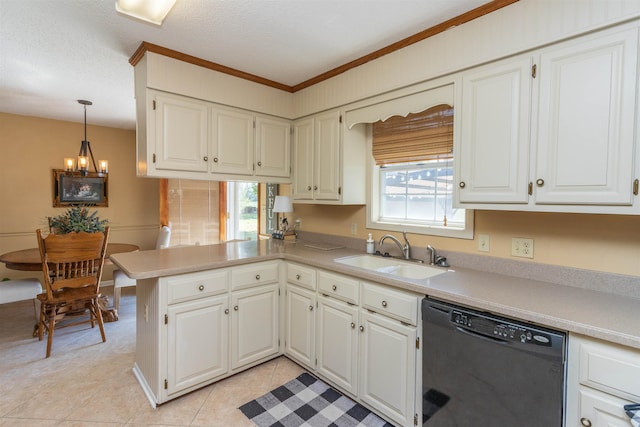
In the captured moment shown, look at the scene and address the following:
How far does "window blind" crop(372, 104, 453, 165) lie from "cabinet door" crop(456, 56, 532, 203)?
0.30 metres

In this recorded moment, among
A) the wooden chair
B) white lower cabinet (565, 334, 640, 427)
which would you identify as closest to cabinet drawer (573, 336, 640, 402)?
white lower cabinet (565, 334, 640, 427)

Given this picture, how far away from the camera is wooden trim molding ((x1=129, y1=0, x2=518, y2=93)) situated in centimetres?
177

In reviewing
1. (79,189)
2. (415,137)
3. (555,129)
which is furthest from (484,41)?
(79,189)

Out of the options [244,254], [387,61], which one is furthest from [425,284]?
[387,61]

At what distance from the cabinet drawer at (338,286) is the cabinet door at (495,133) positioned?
85 centimetres

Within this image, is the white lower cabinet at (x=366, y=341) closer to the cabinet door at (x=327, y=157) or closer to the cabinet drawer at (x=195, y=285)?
the cabinet drawer at (x=195, y=285)

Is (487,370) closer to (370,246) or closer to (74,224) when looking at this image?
(370,246)

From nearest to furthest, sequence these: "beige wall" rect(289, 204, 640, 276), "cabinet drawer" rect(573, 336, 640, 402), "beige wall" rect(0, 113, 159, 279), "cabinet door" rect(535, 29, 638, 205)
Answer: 1. "cabinet drawer" rect(573, 336, 640, 402)
2. "cabinet door" rect(535, 29, 638, 205)
3. "beige wall" rect(289, 204, 640, 276)
4. "beige wall" rect(0, 113, 159, 279)

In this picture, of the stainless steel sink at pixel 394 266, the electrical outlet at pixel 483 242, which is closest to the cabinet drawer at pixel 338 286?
the stainless steel sink at pixel 394 266

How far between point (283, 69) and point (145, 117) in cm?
116

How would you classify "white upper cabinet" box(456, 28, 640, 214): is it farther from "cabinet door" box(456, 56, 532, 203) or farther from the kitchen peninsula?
the kitchen peninsula

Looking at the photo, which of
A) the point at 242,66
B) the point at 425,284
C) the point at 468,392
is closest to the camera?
the point at 468,392

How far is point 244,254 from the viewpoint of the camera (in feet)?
8.06

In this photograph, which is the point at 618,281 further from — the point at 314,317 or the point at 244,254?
the point at 244,254
